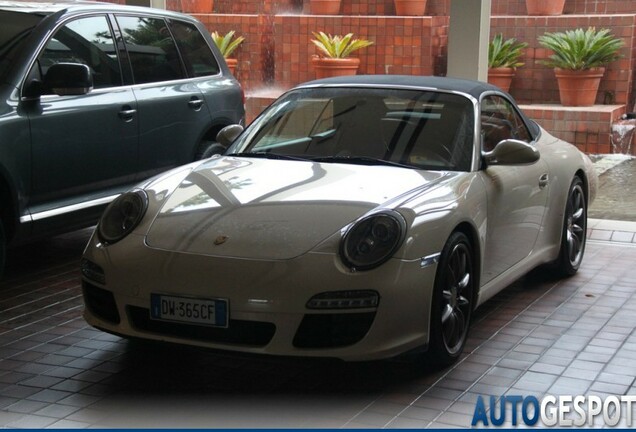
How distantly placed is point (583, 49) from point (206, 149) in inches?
325

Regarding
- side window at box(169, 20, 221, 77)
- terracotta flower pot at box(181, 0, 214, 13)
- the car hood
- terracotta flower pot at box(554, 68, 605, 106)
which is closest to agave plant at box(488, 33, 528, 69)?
terracotta flower pot at box(554, 68, 605, 106)

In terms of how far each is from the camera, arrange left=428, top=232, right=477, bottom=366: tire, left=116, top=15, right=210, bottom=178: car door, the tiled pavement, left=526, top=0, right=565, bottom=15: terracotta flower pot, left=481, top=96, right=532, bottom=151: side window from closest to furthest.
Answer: the tiled pavement → left=428, top=232, right=477, bottom=366: tire → left=481, top=96, right=532, bottom=151: side window → left=116, top=15, right=210, bottom=178: car door → left=526, top=0, right=565, bottom=15: terracotta flower pot

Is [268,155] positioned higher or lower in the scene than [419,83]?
lower

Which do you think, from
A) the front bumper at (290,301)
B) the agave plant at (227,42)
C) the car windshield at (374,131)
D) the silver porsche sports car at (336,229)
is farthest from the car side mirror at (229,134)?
the agave plant at (227,42)

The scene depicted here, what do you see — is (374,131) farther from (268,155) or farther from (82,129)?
(82,129)

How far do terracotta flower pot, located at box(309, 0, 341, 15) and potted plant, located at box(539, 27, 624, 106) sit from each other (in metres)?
4.06

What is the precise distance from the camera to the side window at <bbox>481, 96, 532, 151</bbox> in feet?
19.6

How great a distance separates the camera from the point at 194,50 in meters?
8.27

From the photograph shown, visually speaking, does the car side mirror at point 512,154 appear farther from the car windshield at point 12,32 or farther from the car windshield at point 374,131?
the car windshield at point 12,32

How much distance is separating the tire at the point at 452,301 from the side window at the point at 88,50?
3.09m

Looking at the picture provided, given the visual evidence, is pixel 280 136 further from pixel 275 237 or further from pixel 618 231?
pixel 618 231

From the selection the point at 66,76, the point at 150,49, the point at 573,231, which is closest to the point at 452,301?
the point at 573,231

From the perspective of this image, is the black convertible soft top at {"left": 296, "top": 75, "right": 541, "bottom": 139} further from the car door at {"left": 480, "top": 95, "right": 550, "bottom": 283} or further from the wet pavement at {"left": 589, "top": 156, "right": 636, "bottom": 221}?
the wet pavement at {"left": 589, "top": 156, "right": 636, "bottom": 221}

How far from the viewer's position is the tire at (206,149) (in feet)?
26.4
